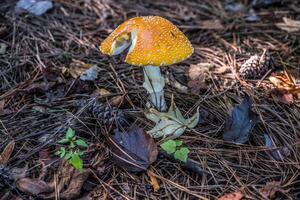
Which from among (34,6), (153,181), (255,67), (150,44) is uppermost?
(150,44)

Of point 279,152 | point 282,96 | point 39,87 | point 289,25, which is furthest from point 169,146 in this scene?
point 289,25

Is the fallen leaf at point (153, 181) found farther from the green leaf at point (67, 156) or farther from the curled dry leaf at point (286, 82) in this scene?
the curled dry leaf at point (286, 82)

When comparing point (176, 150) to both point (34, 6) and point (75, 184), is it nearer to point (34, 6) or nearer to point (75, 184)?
point (75, 184)

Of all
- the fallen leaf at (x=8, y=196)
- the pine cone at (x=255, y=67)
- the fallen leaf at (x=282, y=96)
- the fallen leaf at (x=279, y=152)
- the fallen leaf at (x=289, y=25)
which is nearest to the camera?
the fallen leaf at (x=8, y=196)

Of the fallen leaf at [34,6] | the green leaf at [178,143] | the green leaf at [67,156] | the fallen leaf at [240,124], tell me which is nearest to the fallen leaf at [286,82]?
the fallen leaf at [240,124]

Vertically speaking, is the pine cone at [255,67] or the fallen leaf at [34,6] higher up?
the fallen leaf at [34,6]

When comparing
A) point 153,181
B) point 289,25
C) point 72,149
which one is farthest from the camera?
point 289,25

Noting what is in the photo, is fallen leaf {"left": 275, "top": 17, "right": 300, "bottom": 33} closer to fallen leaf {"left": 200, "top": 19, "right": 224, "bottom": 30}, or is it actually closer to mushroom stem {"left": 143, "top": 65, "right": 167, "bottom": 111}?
fallen leaf {"left": 200, "top": 19, "right": 224, "bottom": 30}
